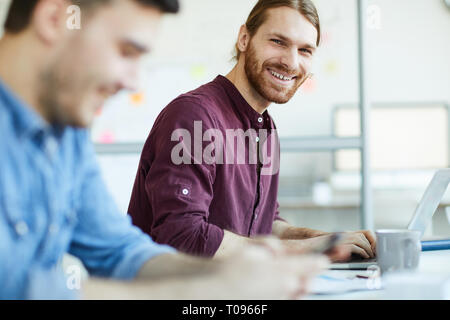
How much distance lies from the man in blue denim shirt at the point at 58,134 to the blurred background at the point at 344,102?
7.20 feet

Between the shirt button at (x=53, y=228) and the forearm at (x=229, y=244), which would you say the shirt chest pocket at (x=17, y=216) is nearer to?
the shirt button at (x=53, y=228)

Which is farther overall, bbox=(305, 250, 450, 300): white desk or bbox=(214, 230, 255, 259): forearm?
bbox=(214, 230, 255, 259): forearm

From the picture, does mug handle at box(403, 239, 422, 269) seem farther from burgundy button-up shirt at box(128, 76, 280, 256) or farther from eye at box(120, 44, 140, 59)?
eye at box(120, 44, 140, 59)

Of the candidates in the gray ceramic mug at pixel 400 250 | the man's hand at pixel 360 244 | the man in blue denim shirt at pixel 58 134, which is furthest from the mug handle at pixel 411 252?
the man in blue denim shirt at pixel 58 134

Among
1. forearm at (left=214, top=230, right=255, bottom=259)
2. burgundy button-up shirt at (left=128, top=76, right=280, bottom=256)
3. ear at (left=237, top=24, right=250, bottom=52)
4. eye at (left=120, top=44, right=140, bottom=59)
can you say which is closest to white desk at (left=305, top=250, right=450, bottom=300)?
forearm at (left=214, top=230, right=255, bottom=259)

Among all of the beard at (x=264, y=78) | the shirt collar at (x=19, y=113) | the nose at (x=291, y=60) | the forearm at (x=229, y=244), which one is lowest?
the forearm at (x=229, y=244)

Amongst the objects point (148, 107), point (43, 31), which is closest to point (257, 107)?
point (43, 31)

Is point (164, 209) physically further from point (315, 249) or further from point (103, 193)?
point (315, 249)

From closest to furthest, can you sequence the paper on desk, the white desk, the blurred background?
1. the white desk
2. the paper on desk
3. the blurred background

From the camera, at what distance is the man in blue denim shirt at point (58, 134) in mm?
518

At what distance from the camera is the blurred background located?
2.95 metres

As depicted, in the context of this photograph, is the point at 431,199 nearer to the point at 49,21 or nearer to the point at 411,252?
the point at 411,252

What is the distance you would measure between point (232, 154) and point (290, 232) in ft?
0.80

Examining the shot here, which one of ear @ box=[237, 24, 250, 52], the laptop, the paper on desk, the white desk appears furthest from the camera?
ear @ box=[237, 24, 250, 52]
